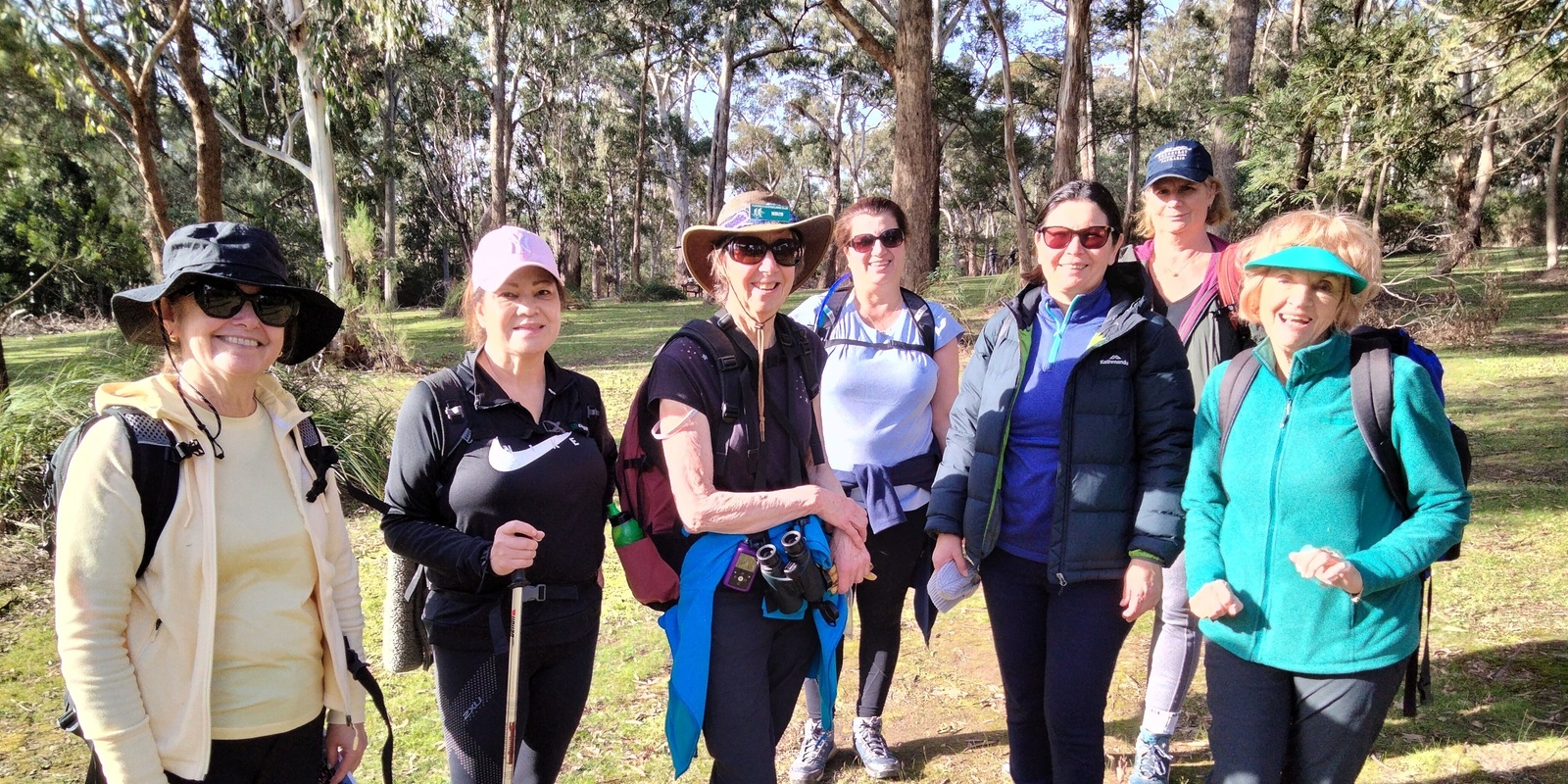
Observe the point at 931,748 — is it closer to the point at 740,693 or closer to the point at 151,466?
the point at 740,693

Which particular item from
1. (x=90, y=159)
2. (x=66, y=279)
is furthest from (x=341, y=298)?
(x=90, y=159)

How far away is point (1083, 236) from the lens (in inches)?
94.5

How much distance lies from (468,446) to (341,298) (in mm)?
9517

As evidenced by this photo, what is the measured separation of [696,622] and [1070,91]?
11644 mm

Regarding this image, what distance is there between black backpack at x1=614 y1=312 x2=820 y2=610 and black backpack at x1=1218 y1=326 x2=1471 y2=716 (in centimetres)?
99

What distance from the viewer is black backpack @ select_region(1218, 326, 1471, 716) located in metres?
1.88

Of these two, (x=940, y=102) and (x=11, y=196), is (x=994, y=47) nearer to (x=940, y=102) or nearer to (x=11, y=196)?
(x=940, y=102)

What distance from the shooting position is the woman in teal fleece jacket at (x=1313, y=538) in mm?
1851

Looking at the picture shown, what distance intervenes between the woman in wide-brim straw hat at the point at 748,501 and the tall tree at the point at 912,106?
24.1 feet

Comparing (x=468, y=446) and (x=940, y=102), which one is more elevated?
(x=940, y=102)

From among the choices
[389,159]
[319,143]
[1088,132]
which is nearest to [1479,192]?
[1088,132]

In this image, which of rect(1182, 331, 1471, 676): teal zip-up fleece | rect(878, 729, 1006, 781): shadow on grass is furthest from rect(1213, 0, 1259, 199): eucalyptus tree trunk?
rect(1182, 331, 1471, 676): teal zip-up fleece

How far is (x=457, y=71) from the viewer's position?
28.3 meters

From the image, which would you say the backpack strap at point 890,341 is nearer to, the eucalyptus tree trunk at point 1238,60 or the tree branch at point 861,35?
the tree branch at point 861,35
